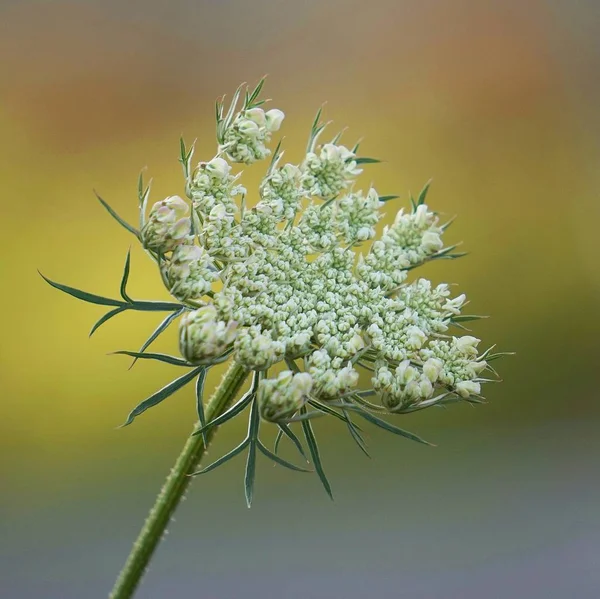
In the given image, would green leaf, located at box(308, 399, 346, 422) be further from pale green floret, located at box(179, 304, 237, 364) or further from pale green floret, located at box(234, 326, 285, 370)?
pale green floret, located at box(179, 304, 237, 364)

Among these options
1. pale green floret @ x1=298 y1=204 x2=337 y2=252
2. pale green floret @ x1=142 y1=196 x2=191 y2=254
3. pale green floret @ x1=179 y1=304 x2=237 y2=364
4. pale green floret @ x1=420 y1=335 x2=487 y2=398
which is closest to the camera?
pale green floret @ x1=179 y1=304 x2=237 y2=364

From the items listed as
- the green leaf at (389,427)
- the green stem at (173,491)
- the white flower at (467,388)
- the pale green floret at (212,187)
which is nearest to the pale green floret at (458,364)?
the white flower at (467,388)

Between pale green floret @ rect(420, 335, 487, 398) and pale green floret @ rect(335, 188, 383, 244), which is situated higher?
pale green floret @ rect(335, 188, 383, 244)

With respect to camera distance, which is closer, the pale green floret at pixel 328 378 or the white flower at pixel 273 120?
the pale green floret at pixel 328 378

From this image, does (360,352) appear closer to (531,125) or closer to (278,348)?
(278,348)

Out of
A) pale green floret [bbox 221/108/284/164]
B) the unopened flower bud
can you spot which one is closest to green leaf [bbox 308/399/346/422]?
the unopened flower bud

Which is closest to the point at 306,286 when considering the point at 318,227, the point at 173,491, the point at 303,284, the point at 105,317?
the point at 303,284

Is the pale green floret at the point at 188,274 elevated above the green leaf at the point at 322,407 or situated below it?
above

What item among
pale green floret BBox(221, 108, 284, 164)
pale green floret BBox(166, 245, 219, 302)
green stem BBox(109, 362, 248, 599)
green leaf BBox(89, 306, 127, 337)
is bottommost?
green stem BBox(109, 362, 248, 599)

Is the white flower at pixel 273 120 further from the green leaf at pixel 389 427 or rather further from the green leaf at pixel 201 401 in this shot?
the green leaf at pixel 389 427
